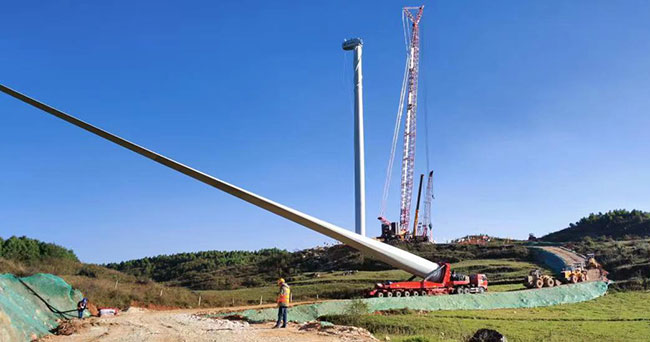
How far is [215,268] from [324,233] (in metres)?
67.3

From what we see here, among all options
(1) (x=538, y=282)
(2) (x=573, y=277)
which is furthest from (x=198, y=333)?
(2) (x=573, y=277)

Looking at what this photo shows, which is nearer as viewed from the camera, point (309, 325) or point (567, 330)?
point (309, 325)

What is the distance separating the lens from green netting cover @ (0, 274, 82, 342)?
14.3 m

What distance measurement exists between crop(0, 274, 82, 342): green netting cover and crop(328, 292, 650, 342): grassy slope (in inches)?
435

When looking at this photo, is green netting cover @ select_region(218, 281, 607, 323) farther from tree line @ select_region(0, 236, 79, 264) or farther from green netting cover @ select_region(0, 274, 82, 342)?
tree line @ select_region(0, 236, 79, 264)

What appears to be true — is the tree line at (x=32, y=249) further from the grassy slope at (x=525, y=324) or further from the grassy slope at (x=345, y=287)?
the grassy slope at (x=525, y=324)

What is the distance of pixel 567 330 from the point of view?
1909 centimetres

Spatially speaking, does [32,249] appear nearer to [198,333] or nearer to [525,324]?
[198,333]

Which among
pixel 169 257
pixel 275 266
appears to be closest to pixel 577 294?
pixel 275 266

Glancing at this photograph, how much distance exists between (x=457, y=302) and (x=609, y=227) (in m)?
83.4

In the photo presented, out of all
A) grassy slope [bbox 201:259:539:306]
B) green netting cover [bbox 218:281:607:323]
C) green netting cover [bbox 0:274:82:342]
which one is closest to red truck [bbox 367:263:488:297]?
green netting cover [bbox 218:281:607:323]

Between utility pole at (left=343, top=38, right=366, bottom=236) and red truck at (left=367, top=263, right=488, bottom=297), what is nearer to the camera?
red truck at (left=367, top=263, right=488, bottom=297)

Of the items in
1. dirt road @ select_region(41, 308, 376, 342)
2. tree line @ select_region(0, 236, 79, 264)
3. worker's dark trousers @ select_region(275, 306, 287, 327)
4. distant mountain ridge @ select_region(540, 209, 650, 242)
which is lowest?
dirt road @ select_region(41, 308, 376, 342)

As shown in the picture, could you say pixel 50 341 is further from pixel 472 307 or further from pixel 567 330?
pixel 472 307
